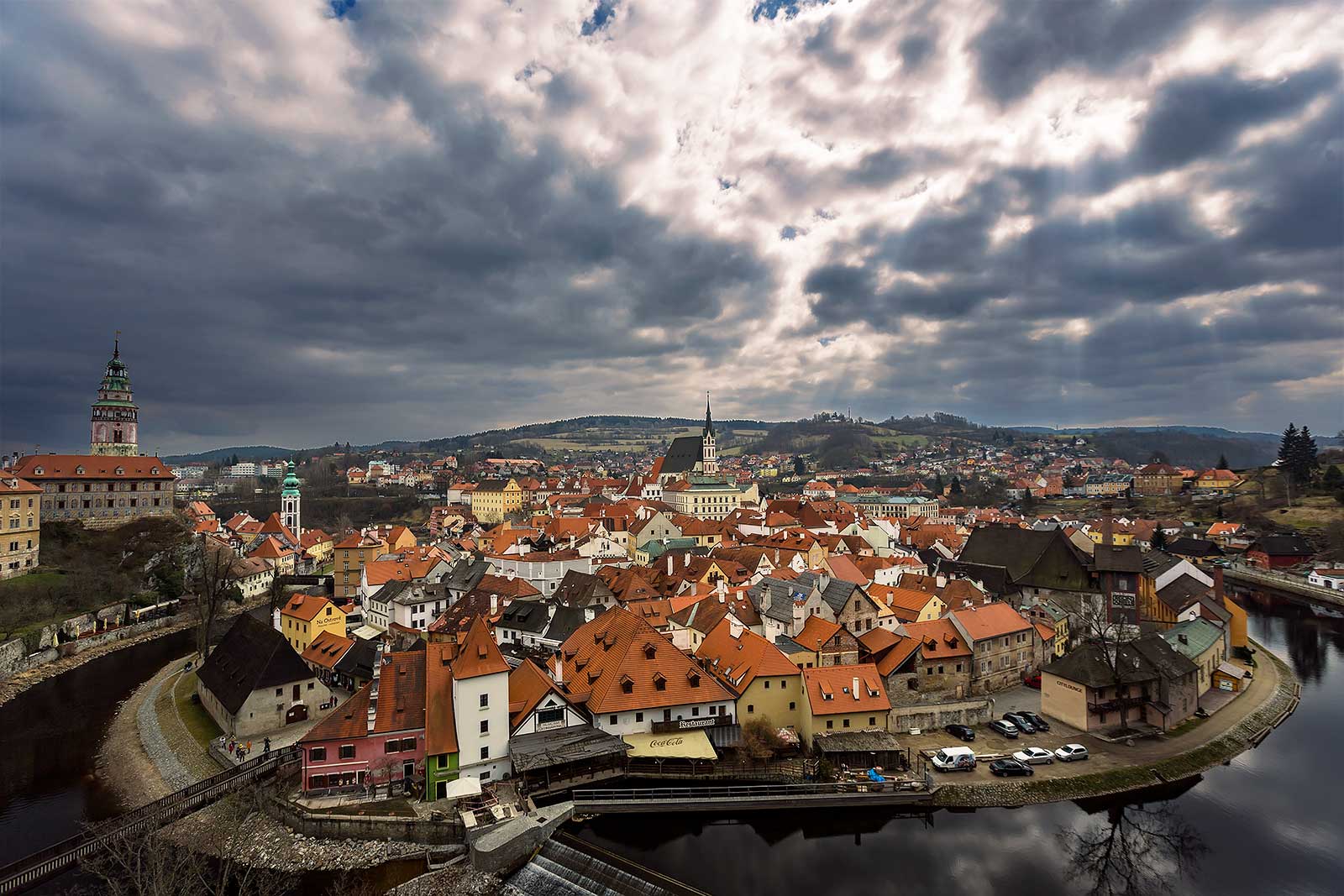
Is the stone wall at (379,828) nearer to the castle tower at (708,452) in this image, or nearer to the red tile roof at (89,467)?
the red tile roof at (89,467)

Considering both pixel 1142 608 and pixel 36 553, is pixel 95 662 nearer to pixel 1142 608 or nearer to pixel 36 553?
pixel 36 553

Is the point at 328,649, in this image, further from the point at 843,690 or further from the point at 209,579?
the point at 843,690

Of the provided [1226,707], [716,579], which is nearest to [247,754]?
[716,579]

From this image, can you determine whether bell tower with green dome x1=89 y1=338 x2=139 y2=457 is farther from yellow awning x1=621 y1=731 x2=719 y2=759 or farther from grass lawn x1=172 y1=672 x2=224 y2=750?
yellow awning x1=621 y1=731 x2=719 y2=759

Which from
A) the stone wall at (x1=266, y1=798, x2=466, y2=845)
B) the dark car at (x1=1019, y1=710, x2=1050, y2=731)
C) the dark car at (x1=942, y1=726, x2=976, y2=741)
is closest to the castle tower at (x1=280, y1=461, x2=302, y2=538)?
the stone wall at (x1=266, y1=798, x2=466, y2=845)

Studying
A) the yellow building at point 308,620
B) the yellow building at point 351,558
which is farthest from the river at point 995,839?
the yellow building at point 351,558

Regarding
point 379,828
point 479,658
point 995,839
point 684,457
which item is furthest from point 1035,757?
point 684,457

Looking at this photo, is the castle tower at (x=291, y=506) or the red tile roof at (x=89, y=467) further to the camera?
the castle tower at (x=291, y=506)
